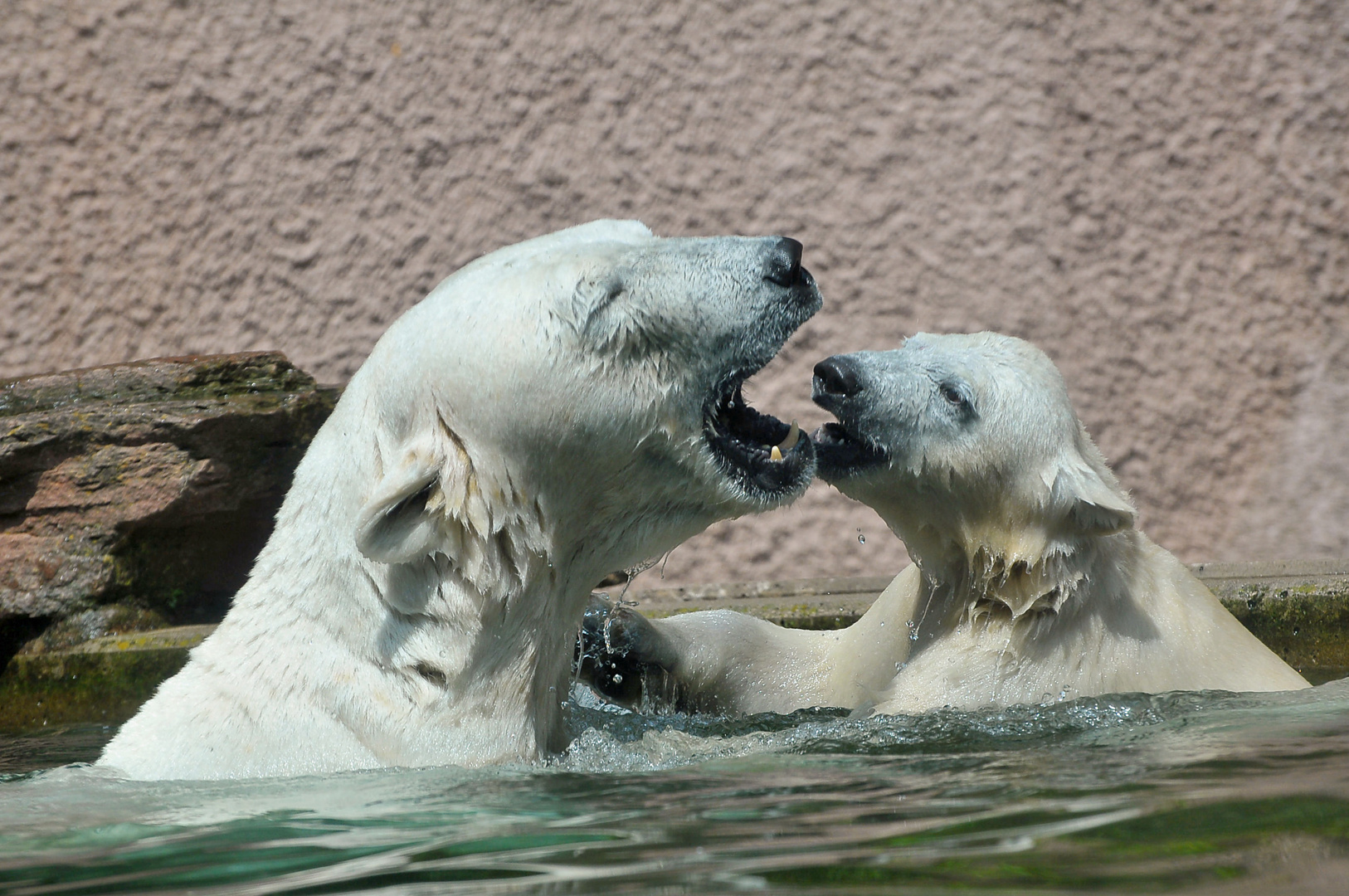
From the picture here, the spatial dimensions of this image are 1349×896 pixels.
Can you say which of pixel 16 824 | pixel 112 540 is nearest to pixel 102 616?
pixel 112 540

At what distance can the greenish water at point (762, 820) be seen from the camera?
111 cm

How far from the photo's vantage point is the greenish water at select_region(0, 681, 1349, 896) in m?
1.11

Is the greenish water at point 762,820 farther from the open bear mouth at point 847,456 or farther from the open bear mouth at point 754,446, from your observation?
the open bear mouth at point 847,456

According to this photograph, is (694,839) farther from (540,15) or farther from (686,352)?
(540,15)

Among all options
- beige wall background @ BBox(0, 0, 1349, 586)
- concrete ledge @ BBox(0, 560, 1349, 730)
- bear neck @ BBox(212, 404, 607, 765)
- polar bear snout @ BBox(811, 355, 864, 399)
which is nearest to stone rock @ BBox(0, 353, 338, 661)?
concrete ledge @ BBox(0, 560, 1349, 730)

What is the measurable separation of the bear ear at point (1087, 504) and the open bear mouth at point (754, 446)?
2.55ft

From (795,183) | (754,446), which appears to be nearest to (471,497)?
(754,446)

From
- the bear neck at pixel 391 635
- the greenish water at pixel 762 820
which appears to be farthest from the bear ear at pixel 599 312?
the greenish water at pixel 762 820

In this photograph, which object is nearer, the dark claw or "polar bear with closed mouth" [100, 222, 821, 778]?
"polar bear with closed mouth" [100, 222, 821, 778]

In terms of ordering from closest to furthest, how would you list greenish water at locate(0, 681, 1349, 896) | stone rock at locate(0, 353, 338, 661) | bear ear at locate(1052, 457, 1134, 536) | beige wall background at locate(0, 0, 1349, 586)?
greenish water at locate(0, 681, 1349, 896) → bear ear at locate(1052, 457, 1134, 536) → stone rock at locate(0, 353, 338, 661) → beige wall background at locate(0, 0, 1349, 586)

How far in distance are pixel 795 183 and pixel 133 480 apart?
3084mm

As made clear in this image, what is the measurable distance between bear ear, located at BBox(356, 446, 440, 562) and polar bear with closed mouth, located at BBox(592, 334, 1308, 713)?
1.01m

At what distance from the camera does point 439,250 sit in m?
5.93

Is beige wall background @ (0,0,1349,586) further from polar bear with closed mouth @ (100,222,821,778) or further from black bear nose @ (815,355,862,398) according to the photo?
polar bear with closed mouth @ (100,222,821,778)
